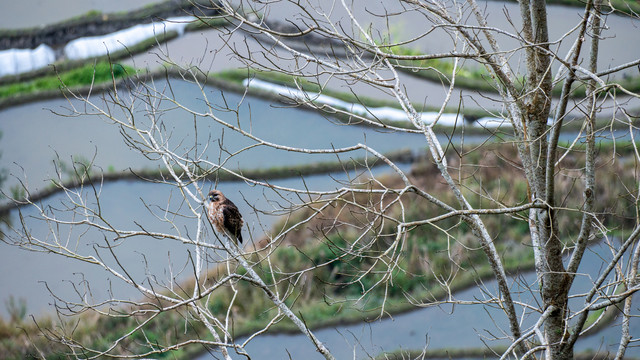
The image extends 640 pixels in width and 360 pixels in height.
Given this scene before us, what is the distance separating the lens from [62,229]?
7477 mm

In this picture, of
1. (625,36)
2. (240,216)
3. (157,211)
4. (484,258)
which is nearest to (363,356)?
(484,258)

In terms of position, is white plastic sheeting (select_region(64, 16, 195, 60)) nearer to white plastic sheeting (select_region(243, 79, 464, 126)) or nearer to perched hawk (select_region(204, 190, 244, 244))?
white plastic sheeting (select_region(243, 79, 464, 126))

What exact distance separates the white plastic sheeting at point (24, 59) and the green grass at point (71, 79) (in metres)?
0.16

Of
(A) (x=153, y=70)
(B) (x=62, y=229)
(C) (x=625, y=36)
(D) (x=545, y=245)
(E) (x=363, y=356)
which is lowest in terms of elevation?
(E) (x=363, y=356)

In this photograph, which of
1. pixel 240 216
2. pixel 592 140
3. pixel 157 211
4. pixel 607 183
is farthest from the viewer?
pixel 157 211

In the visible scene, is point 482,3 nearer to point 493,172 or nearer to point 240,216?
point 493,172

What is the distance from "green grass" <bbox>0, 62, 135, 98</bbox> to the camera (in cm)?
810

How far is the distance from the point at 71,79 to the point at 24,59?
0.83m

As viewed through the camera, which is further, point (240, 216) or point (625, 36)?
point (625, 36)

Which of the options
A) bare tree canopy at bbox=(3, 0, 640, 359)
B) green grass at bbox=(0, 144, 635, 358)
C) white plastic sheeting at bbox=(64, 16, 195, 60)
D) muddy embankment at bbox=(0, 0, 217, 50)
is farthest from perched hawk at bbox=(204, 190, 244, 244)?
muddy embankment at bbox=(0, 0, 217, 50)

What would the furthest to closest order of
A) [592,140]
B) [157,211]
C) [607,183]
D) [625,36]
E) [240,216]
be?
[625,36] → [157,211] → [607,183] → [240,216] → [592,140]

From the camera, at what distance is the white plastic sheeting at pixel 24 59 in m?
8.39

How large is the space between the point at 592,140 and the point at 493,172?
9.77 feet

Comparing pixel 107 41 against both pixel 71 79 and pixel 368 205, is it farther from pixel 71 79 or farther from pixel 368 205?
pixel 368 205
